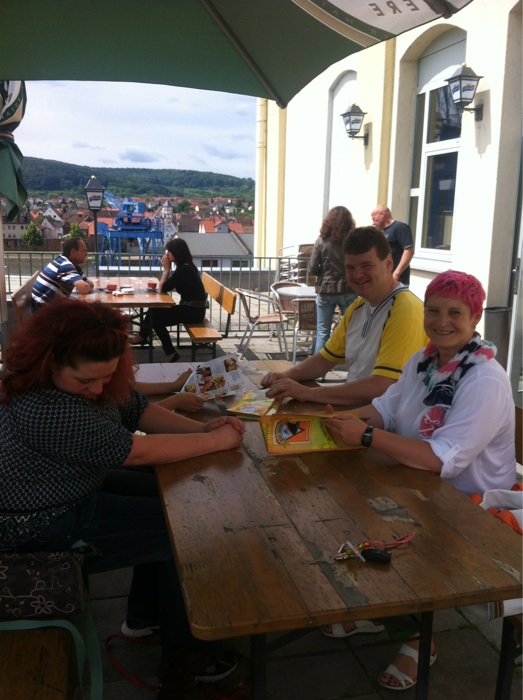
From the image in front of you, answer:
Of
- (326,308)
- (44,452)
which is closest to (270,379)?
(44,452)

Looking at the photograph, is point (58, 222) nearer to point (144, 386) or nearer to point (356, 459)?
point (144, 386)

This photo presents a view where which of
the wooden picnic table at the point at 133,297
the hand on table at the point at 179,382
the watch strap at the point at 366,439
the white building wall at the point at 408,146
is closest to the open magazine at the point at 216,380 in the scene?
the hand on table at the point at 179,382

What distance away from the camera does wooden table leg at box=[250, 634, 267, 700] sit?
158cm

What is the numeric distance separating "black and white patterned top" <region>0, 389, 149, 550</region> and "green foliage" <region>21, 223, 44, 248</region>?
7.08 meters

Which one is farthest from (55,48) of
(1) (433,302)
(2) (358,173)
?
(2) (358,173)

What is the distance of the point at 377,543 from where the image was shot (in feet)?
5.01

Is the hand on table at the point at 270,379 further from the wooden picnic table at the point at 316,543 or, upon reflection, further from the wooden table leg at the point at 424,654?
the wooden table leg at the point at 424,654

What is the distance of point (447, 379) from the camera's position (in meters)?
2.10

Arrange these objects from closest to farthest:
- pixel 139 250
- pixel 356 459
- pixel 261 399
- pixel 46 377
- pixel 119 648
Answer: pixel 46 377 < pixel 356 459 < pixel 119 648 < pixel 261 399 < pixel 139 250

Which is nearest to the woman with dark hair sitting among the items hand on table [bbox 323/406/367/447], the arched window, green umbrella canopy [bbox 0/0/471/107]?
the arched window

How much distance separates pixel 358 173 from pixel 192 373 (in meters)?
7.70

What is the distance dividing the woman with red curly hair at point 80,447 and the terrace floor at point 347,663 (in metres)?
0.30

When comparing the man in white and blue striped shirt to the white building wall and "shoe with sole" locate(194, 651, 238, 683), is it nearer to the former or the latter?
the white building wall

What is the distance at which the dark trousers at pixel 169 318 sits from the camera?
7.34 meters
